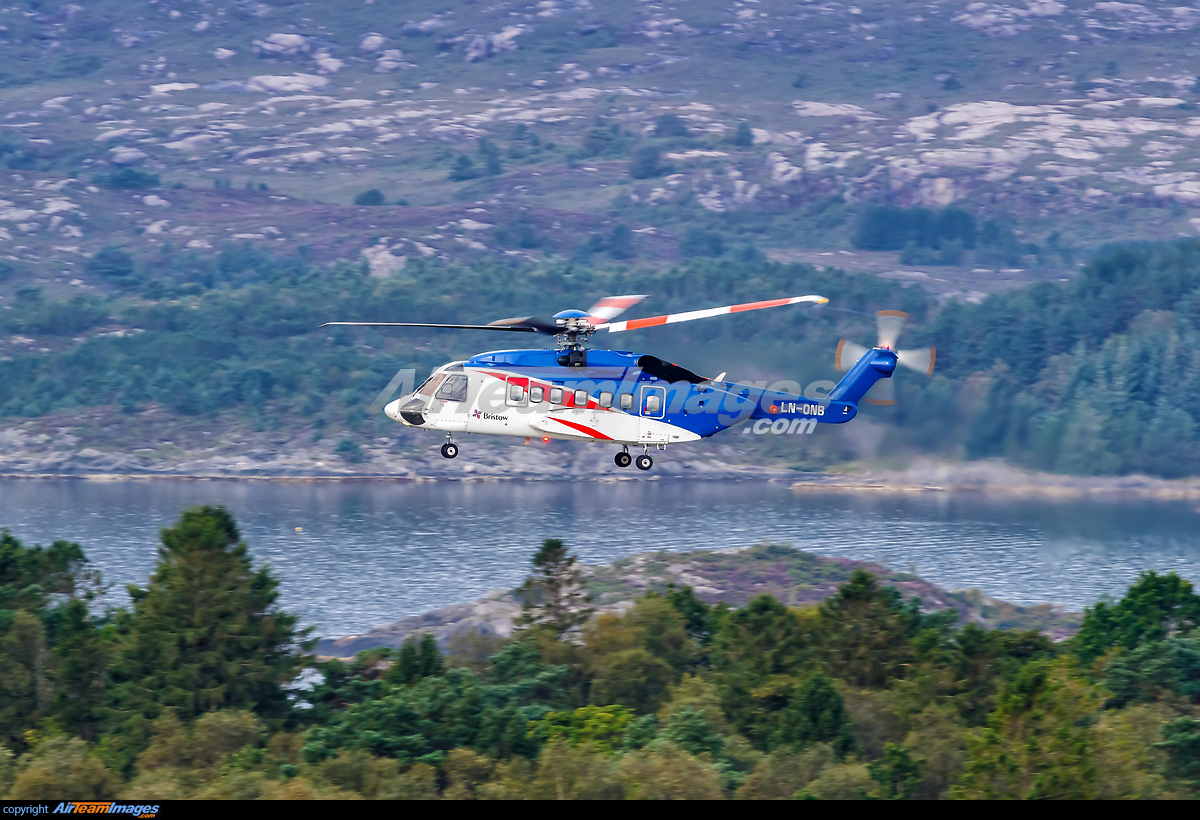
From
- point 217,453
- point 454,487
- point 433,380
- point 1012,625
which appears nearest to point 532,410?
point 433,380

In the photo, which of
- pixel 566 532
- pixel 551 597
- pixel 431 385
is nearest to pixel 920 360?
pixel 431 385

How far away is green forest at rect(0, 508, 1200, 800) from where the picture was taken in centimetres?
5262

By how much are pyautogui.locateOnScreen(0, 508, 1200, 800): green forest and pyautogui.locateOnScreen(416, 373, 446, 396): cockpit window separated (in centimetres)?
1508

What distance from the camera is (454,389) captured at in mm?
40219

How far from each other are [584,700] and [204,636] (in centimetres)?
1779

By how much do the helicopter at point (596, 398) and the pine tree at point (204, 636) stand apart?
31.5 meters

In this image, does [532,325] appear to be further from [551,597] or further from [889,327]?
[551,597]

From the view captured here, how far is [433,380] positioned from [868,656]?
37.7m

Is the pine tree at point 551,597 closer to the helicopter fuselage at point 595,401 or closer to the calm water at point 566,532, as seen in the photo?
the calm water at point 566,532

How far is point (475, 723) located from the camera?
6050cm

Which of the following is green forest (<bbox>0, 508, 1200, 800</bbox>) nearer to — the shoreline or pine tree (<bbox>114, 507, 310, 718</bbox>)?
pine tree (<bbox>114, 507, 310, 718</bbox>)

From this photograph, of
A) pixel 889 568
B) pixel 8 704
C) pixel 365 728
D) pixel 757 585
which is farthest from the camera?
pixel 889 568

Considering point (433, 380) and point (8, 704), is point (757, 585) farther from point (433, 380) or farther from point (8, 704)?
point (433, 380)
